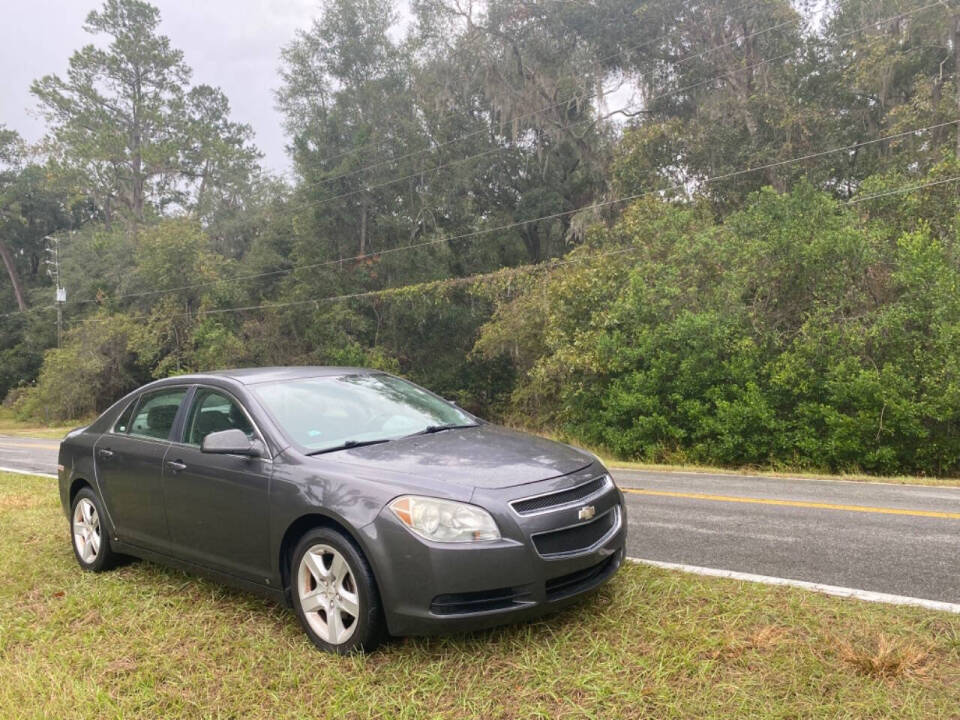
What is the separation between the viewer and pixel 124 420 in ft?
18.4

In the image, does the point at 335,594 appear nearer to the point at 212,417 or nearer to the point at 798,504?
the point at 212,417

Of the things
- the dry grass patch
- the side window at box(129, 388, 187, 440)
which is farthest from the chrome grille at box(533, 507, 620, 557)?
the side window at box(129, 388, 187, 440)

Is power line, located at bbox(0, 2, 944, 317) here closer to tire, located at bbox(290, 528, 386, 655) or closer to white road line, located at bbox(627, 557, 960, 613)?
white road line, located at bbox(627, 557, 960, 613)

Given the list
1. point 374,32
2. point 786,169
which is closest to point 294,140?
point 374,32

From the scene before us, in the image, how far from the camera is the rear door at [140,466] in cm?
494

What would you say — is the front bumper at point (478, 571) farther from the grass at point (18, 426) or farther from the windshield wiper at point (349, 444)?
the grass at point (18, 426)

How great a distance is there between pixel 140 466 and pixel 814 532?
5293 mm

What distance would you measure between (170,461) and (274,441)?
3.35 ft

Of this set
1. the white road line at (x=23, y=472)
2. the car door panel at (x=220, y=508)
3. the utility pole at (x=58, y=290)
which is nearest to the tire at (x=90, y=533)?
the car door panel at (x=220, y=508)

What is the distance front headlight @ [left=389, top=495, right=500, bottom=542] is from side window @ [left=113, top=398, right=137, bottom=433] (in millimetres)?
2958

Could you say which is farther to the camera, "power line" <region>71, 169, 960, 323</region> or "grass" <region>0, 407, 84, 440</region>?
"grass" <region>0, 407, 84, 440</region>

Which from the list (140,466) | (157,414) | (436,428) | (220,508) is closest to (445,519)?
(436,428)

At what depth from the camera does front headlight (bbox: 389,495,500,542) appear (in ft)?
11.6

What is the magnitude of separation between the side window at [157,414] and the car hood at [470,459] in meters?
1.63
